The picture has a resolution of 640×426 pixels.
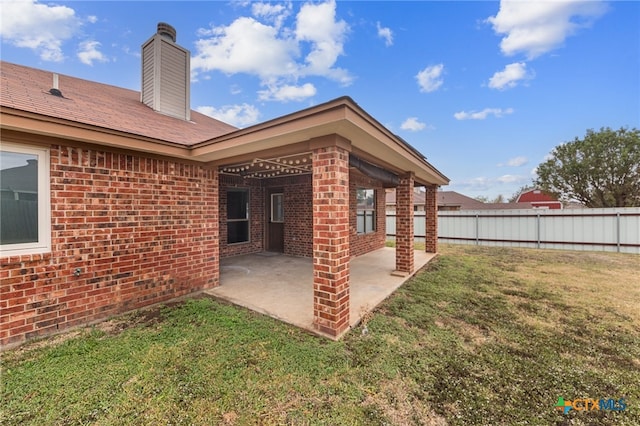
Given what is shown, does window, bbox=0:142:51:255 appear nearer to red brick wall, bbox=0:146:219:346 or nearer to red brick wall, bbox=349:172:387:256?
red brick wall, bbox=0:146:219:346

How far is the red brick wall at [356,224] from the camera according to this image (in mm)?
8047

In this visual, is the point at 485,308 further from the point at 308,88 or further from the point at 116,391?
the point at 308,88

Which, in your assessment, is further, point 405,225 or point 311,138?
point 405,225

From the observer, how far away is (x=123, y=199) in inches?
146

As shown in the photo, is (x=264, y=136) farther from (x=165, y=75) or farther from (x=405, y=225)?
(x=165, y=75)

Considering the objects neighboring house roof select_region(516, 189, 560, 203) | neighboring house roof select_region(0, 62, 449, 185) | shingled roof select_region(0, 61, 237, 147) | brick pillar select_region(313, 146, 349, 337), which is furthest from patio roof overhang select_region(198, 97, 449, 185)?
neighboring house roof select_region(516, 189, 560, 203)

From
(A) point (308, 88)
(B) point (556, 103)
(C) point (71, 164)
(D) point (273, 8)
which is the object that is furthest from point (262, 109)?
Answer: (B) point (556, 103)

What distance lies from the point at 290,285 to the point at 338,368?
105 inches

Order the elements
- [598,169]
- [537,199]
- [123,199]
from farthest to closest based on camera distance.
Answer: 1. [537,199]
2. [598,169]
3. [123,199]

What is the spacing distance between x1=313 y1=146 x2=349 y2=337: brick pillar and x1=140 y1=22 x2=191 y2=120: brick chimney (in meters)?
5.70

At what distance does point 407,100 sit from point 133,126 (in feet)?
43.2

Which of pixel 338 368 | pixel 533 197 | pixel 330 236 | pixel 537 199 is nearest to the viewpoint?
pixel 338 368

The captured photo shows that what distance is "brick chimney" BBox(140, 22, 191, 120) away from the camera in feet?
21.2

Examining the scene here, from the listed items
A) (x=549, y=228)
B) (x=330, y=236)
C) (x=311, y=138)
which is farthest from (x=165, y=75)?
(x=549, y=228)
